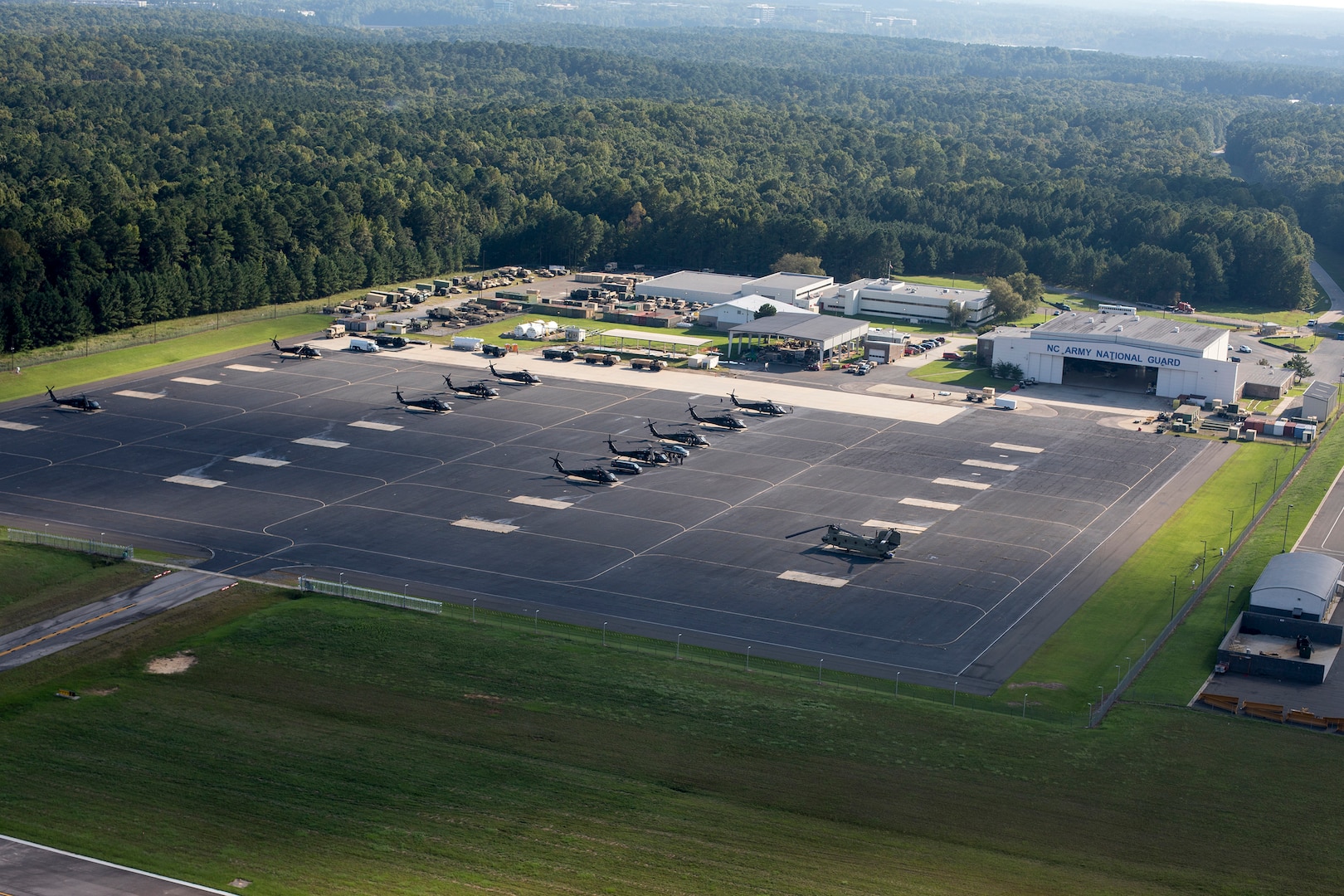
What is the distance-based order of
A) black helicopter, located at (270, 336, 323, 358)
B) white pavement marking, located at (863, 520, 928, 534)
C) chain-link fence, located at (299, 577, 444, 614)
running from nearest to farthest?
chain-link fence, located at (299, 577, 444, 614) → white pavement marking, located at (863, 520, 928, 534) → black helicopter, located at (270, 336, 323, 358)

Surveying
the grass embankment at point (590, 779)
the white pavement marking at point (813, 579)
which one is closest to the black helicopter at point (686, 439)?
the white pavement marking at point (813, 579)

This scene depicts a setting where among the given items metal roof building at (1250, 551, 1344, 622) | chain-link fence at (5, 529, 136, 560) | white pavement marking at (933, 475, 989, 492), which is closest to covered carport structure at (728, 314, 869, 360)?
white pavement marking at (933, 475, 989, 492)

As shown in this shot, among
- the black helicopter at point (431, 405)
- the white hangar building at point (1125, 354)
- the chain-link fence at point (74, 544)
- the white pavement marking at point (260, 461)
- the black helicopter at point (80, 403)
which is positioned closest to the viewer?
the chain-link fence at point (74, 544)

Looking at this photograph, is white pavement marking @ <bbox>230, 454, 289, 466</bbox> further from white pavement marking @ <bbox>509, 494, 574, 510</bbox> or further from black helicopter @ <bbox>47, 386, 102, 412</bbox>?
black helicopter @ <bbox>47, 386, 102, 412</bbox>

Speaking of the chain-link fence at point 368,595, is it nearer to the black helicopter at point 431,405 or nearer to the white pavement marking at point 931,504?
the white pavement marking at point 931,504

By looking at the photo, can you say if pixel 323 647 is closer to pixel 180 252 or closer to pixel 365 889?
pixel 365 889

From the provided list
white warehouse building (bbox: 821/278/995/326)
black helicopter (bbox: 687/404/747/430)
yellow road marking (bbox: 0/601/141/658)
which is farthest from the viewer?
white warehouse building (bbox: 821/278/995/326)
